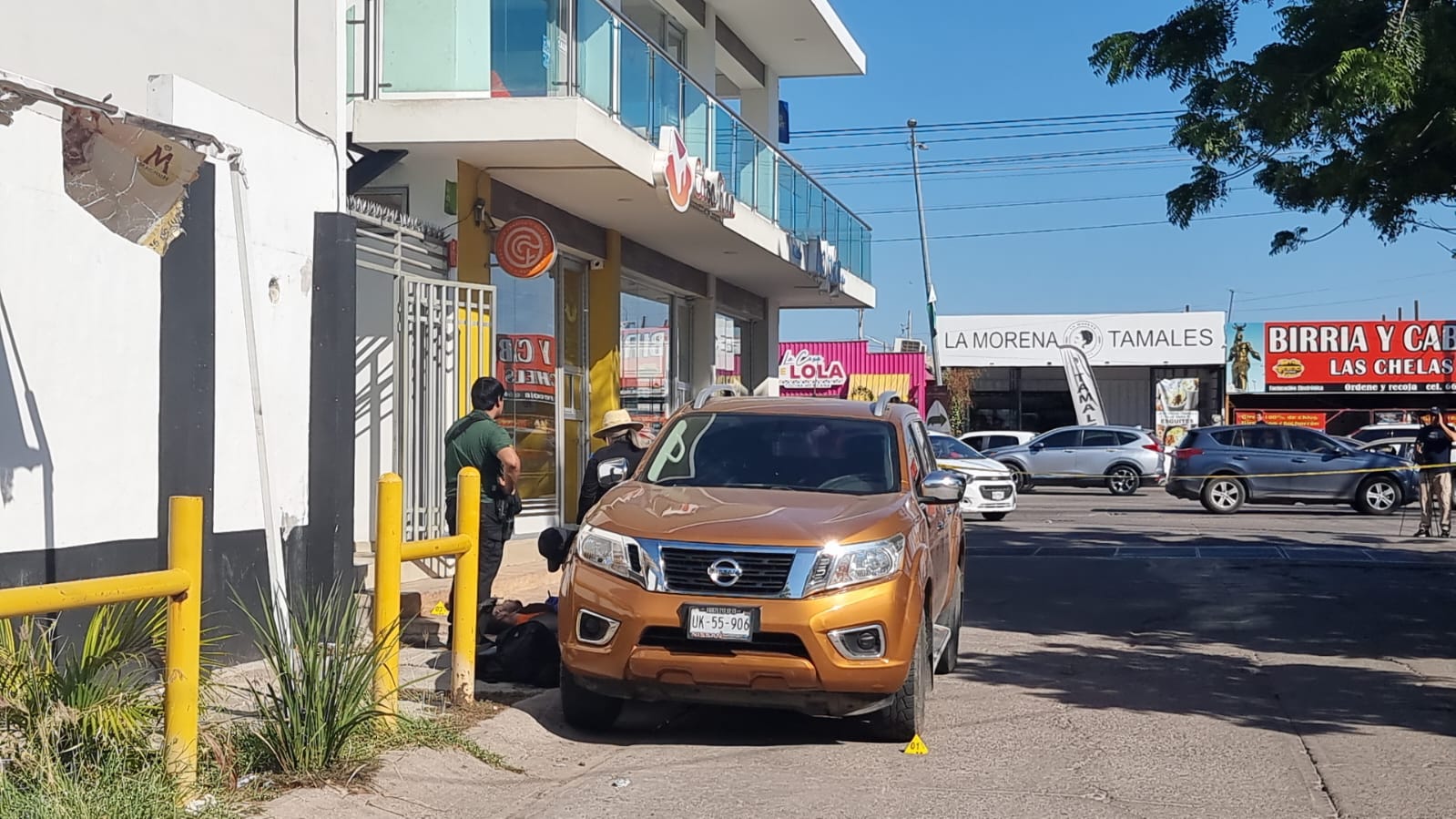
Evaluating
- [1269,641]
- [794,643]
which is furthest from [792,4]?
[794,643]

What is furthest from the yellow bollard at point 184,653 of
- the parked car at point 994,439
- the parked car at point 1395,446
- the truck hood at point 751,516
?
the parked car at point 994,439

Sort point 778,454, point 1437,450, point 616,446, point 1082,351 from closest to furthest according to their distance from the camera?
1. point 778,454
2. point 616,446
3. point 1437,450
4. point 1082,351

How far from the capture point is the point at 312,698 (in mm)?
5969

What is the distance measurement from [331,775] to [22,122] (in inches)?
140

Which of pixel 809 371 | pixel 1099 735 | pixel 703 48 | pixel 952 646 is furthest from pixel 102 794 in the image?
pixel 809 371

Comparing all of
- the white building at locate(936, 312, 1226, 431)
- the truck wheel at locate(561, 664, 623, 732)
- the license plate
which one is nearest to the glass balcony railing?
the truck wheel at locate(561, 664, 623, 732)

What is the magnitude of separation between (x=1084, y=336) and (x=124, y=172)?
139 ft

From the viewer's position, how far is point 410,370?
40.0 feet

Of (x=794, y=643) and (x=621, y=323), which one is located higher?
(x=621, y=323)

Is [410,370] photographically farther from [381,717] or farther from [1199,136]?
[1199,136]

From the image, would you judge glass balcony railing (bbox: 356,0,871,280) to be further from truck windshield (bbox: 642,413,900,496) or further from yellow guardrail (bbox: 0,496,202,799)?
yellow guardrail (bbox: 0,496,202,799)

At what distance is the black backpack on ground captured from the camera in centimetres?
858

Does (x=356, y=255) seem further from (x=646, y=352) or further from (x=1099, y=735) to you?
(x=646, y=352)

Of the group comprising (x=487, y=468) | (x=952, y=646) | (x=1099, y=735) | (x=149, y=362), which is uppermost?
(x=149, y=362)
